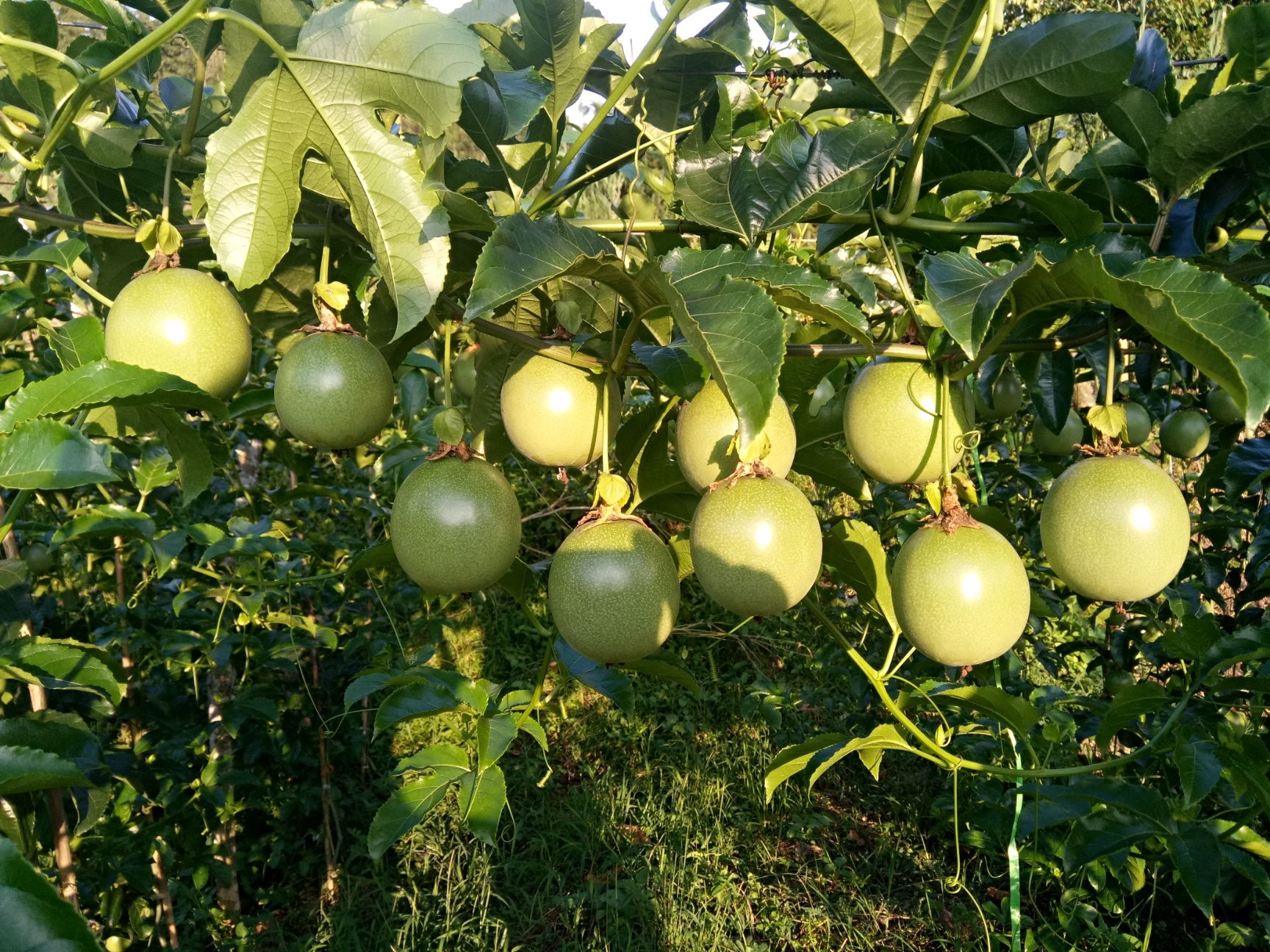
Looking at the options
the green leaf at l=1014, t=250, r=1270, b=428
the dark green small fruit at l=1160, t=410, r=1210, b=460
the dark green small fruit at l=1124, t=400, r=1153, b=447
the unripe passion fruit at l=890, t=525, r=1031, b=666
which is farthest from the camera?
the dark green small fruit at l=1160, t=410, r=1210, b=460

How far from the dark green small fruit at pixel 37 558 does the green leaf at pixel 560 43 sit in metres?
2.08

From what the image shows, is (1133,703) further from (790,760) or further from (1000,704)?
(790,760)

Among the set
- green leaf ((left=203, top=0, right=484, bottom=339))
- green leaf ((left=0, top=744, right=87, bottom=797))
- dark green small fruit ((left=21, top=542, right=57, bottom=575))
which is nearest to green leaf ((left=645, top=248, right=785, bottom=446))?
green leaf ((left=203, top=0, right=484, bottom=339))

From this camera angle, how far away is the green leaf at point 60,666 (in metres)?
1.43

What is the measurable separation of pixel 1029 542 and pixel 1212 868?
1.26 m

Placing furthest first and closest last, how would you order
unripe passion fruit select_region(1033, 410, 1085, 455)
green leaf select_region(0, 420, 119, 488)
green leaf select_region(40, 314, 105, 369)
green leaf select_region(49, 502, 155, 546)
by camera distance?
1. unripe passion fruit select_region(1033, 410, 1085, 455)
2. green leaf select_region(49, 502, 155, 546)
3. green leaf select_region(40, 314, 105, 369)
4. green leaf select_region(0, 420, 119, 488)

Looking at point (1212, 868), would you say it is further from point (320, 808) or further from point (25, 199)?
point (320, 808)

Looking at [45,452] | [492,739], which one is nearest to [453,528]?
[45,452]

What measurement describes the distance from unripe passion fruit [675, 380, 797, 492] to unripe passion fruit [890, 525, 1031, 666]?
0.21 m

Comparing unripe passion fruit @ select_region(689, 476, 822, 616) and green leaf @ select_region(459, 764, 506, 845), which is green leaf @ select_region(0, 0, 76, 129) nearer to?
unripe passion fruit @ select_region(689, 476, 822, 616)

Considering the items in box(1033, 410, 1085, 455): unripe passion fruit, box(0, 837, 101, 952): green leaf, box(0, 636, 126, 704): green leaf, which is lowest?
box(0, 636, 126, 704): green leaf

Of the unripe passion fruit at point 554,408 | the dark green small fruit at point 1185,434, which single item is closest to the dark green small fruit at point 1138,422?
the dark green small fruit at point 1185,434

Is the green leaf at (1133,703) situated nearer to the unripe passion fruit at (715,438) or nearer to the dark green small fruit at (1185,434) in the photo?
the dark green small fruit at (1185,434)

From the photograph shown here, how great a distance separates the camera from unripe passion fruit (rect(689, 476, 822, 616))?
1.03m
